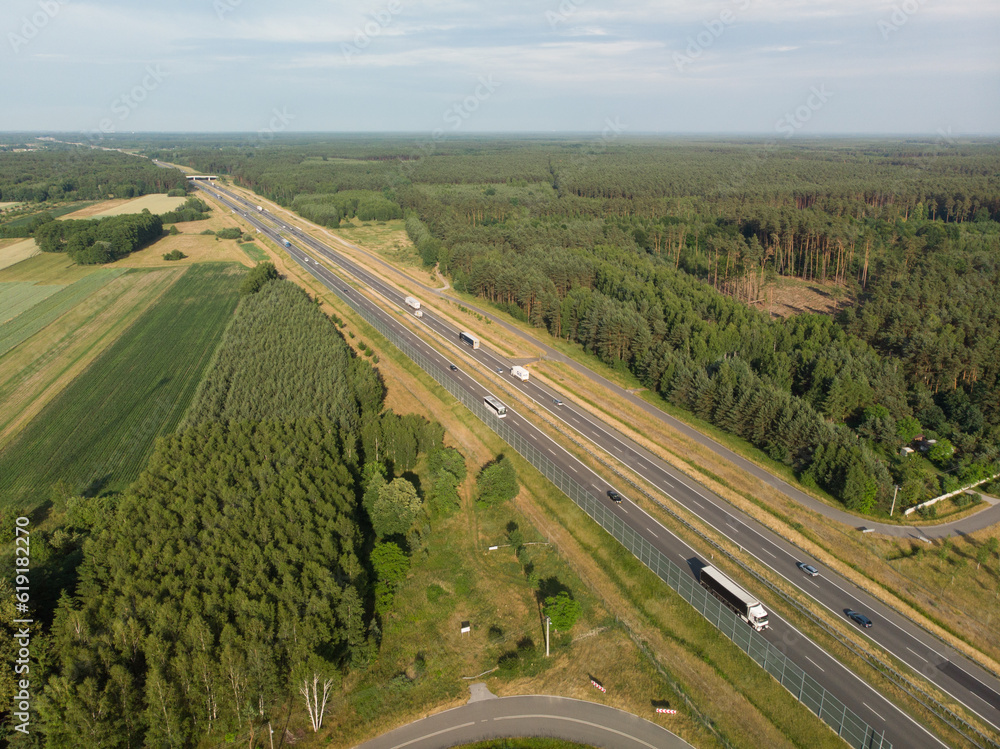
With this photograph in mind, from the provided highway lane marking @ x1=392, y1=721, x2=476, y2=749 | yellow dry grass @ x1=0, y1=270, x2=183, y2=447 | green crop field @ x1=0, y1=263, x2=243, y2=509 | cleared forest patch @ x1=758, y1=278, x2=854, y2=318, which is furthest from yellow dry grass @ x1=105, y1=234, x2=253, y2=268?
highway lane marking @ x1=392, y1=721, x2=476, y2=749

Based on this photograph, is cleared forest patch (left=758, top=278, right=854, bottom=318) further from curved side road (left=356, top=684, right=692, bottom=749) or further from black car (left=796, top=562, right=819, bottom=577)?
curved side road (left=356, top=684, right=692, bottom=749)

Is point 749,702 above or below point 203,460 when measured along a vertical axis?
below

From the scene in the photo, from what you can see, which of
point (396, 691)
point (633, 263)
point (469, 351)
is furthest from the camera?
point (633, 263)

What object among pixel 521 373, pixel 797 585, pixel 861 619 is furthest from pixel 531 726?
pixel 521 373

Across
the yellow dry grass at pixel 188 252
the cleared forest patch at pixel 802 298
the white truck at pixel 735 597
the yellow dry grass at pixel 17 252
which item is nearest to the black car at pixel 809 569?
the white truck at pixel 735 597

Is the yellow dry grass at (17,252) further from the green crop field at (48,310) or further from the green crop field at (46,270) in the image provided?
the green crop field at (48,310)

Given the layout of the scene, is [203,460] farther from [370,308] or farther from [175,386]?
[370,308]

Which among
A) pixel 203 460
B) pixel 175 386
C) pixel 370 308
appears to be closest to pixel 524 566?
pixel 203 460
